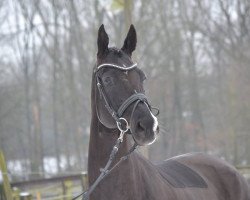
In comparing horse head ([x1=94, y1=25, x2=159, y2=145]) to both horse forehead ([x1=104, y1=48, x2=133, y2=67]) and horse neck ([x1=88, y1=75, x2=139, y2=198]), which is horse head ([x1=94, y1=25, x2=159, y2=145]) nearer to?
horse forehead ([x1=104, y1=48, x2=133, y2=67])

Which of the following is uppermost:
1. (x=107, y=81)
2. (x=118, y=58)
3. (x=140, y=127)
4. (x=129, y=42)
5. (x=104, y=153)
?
(x=129, y=42)

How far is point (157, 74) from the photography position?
27.3 metres

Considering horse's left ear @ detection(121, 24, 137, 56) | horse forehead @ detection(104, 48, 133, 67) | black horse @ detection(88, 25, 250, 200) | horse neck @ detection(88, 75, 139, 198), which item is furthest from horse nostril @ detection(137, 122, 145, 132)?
horse's left ear @ detection(121, 24, 137, 56)

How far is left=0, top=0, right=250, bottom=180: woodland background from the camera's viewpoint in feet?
78.1

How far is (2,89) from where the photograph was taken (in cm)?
2619

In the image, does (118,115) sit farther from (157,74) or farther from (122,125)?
(157,74)

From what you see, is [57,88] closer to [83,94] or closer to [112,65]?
[83,94]

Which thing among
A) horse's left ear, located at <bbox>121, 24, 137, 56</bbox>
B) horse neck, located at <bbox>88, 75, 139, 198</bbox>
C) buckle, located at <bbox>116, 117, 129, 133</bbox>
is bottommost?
horse neck, located at <bbox>88, 75, 139, 198</bbox>

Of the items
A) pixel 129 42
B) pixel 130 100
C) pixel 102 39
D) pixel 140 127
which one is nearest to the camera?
pixel 140 127

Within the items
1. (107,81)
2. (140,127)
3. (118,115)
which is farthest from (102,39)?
(140,127)

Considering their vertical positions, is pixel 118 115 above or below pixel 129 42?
below

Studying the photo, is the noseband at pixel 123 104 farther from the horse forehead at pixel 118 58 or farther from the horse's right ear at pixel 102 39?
the horse's right ear at pixel 102 39

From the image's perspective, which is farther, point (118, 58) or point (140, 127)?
point (118, 58)

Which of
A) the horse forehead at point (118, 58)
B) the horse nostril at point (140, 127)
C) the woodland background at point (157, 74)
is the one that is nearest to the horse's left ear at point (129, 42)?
the horse forehead at point (118, 58)
